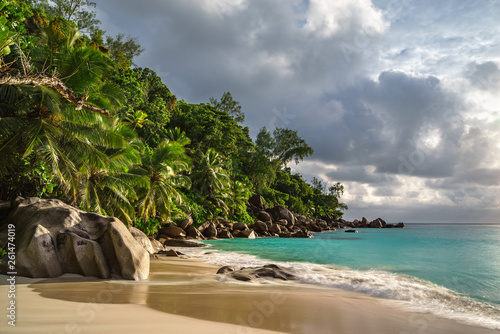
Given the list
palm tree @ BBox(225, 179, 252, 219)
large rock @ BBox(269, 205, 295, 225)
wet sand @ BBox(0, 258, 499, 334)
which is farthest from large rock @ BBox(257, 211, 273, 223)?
wet sand @ BBox(0, 258, 499, 334)

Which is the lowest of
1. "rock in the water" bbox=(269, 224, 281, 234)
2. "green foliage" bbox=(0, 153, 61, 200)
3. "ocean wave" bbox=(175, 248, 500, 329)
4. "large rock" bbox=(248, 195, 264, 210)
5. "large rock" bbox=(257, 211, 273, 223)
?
"ocean wave" bbox=(175, 248, 500, 329)

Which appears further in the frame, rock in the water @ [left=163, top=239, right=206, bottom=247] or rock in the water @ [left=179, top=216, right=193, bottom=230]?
rock in the water @ [left=179, top=216, right=193, bottom=230]

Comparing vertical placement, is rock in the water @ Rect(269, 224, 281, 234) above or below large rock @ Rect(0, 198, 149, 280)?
below

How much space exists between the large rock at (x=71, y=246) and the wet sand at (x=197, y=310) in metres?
0.33

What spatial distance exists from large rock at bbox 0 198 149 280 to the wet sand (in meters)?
0.33

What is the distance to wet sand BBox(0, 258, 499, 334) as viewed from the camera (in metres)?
3.75

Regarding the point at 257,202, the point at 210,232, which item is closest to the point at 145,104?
the point at 210,232

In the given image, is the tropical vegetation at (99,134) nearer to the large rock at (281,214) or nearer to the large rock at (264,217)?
the large rock at (264,217)

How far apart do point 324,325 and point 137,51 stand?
37.5 m

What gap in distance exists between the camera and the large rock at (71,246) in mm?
6781

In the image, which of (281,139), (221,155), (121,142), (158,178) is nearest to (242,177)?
(221,155)

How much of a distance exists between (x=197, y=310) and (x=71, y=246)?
418 cm

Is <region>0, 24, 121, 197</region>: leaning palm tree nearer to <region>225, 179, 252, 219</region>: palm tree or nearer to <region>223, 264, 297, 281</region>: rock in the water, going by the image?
<region>223, 264, 297, 281</region>: rock in the water

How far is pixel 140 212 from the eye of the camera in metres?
20.1
